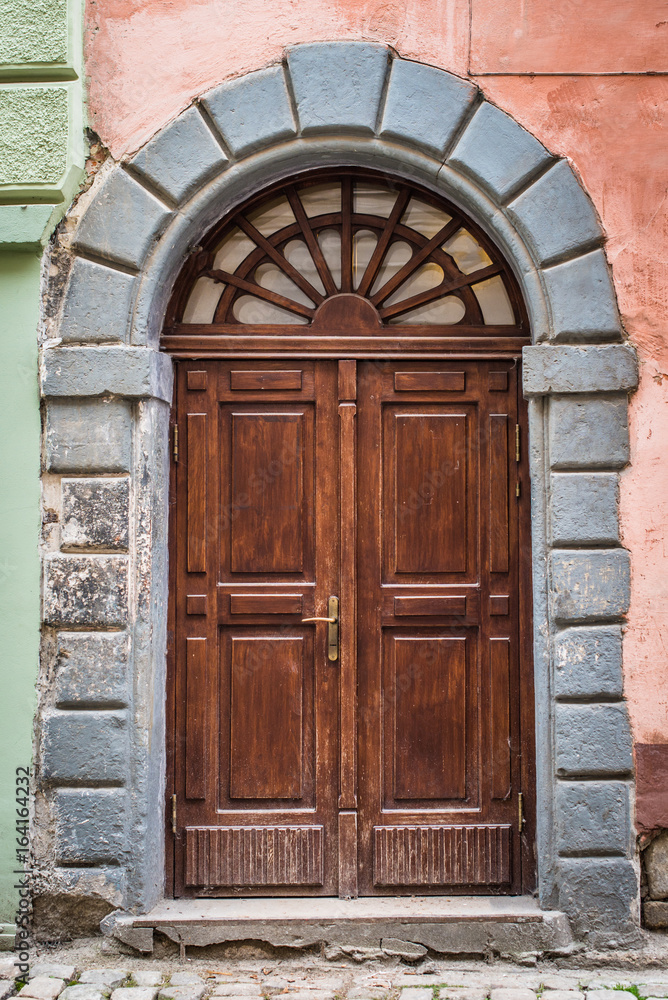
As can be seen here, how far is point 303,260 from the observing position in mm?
4051

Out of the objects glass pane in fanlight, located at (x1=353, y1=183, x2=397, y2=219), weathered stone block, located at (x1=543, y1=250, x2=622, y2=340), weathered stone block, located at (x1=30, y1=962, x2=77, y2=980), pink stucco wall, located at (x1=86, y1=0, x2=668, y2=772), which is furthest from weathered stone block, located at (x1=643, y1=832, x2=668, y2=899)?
glass pane in fanlight, located at (x1=353, y1=183, x2=397, y2=219)

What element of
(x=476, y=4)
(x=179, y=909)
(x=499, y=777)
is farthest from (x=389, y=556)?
(x=476, y=4)

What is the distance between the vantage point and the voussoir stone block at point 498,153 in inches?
→ 147

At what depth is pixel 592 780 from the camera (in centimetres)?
366

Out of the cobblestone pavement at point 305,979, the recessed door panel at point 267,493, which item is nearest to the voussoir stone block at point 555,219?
the recessed door panel at point 267,493

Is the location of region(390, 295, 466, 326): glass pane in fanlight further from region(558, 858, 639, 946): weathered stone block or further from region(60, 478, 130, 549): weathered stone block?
region(558, 858, 639, 946): weathered stone block

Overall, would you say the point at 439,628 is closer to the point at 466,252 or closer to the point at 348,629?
the point at 348,629

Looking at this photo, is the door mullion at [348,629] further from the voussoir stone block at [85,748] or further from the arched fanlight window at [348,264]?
the voussoir stone block at [85,748]

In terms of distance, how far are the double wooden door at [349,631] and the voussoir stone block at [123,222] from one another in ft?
1.99

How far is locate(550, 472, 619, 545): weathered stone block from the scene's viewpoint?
3713mm

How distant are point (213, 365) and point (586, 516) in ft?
6.22

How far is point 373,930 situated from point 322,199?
3.41 metres

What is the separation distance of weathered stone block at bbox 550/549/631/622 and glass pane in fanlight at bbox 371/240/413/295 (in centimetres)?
156

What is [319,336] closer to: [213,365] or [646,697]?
[213,365]
